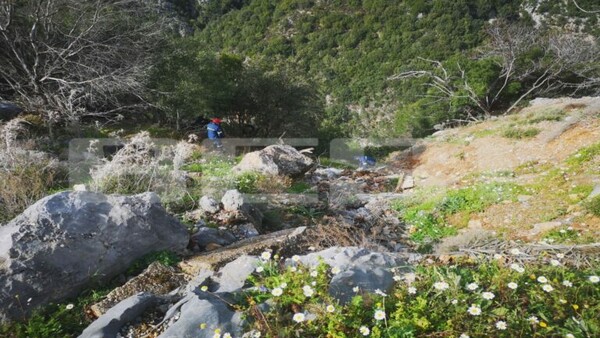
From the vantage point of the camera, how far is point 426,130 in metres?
20.9

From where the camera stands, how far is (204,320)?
234 centimetres

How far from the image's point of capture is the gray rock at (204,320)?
7.50ft

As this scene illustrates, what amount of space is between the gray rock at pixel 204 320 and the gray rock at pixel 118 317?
41 cm

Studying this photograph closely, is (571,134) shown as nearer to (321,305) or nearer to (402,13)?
(321,305)

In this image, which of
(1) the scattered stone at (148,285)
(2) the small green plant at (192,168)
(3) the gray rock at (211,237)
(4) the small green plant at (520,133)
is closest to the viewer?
(1) the scattered stone at (148,285)

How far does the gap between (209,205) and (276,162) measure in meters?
3.09

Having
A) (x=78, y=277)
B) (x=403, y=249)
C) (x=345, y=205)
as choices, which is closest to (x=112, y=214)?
(x=78, y=277)

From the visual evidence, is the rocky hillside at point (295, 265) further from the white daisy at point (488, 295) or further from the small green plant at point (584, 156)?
the small green plant at point (584, 156)

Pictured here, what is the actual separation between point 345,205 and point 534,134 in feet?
22.5

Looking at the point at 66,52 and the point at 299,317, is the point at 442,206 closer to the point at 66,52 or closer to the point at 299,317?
the point at 299,317

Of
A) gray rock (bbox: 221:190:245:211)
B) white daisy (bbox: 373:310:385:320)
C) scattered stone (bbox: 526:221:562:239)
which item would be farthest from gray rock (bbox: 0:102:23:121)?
scattered stone (bbox: 526:221:562:239)

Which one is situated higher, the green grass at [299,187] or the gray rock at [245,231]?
the gray rock at [245,231]

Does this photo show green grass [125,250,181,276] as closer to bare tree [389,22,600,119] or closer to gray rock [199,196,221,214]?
gray rock [199,196,221,214]

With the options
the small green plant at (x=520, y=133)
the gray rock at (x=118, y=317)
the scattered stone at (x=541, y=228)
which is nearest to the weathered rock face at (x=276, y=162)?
the scattered stone at (x=541, y=228)
